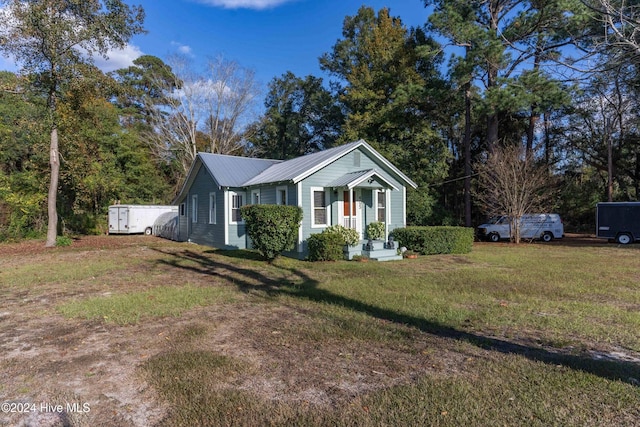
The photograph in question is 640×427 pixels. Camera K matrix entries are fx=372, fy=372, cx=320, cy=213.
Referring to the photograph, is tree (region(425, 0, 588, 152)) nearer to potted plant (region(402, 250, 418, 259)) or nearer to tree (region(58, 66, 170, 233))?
potted plant (region(402, 250, 418, 259))

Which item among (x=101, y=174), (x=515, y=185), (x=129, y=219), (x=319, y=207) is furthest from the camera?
(x=101, y=174)

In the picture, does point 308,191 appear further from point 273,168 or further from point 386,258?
point 273,168

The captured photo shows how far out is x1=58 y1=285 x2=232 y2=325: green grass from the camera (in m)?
5.92

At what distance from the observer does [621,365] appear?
3904mm

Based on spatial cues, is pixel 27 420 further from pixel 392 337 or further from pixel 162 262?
pixel 162 262

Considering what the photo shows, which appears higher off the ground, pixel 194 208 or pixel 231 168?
pixel 231 168

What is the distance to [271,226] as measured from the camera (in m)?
11.2


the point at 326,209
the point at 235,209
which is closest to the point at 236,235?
the point at 235,209

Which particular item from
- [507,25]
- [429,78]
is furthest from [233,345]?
[429,78]

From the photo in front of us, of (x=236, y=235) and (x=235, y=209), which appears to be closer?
(x=236, y=235)

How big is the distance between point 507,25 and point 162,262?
2133cm

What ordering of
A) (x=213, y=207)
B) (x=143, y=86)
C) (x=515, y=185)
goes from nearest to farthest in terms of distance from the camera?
(x=213, y=207), (x=515, y=185), (x=143, y=86)

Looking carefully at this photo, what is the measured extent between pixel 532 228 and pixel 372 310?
18678 mm

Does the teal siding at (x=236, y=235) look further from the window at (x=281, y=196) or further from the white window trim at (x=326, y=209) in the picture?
the white window trim at (x=326, y=209)
